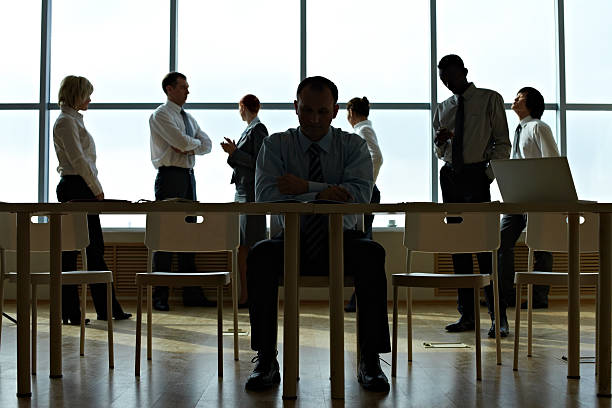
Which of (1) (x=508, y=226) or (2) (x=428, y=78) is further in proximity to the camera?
(2) (x=428, y=78)

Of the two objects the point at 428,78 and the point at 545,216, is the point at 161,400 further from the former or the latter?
the point at 428,78

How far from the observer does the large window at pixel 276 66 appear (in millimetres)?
6746

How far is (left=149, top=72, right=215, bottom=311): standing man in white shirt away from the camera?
18.5ft

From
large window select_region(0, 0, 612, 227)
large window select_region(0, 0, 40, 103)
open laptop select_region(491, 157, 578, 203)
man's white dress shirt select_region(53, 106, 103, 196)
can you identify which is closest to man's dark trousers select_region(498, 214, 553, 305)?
open laptop select_region(491, 157, 578, 203)

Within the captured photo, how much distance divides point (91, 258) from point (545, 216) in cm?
271

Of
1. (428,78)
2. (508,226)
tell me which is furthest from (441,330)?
(428,78)

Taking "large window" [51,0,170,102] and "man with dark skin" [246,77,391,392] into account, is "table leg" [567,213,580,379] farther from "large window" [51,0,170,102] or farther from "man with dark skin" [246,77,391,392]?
"large window" [51,0,170,102]

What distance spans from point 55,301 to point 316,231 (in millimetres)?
1105

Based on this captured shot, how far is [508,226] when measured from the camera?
4.71m

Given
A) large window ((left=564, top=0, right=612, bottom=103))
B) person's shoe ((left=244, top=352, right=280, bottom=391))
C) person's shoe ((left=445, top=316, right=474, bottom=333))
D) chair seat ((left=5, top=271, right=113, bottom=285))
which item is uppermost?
large window ((left=564, top=0, right=612, bottom=103))

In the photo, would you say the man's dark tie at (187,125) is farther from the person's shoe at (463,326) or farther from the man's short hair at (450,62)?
the person's shoe at (463,326)

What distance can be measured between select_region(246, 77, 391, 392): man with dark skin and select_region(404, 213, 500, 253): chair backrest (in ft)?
1.63

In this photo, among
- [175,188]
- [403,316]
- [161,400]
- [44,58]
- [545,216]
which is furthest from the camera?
[44,58]

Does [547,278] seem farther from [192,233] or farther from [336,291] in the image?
[192,233]
